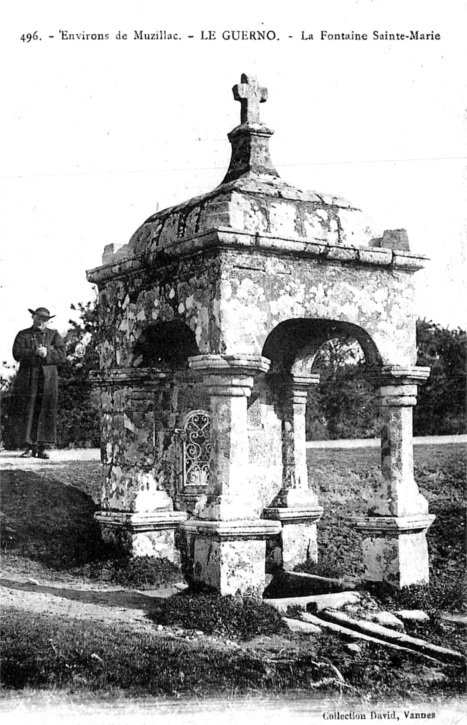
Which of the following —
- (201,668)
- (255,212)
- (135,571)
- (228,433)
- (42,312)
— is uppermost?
(255,212)

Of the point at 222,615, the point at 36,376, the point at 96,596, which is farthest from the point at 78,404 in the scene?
the point at 222,615

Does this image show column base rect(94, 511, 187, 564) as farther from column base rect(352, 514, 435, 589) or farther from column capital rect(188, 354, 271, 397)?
column capital rect(188, 354, 271, 397)

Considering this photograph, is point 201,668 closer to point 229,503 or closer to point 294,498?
point 229,503

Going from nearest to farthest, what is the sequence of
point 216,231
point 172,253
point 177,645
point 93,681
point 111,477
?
point 93,681 < point 177,645 < point 216,231 < point 172,253 < point 111,477

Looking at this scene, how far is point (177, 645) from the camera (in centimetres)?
691

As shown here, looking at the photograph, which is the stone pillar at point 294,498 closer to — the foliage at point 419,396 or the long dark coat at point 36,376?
the long dark coat at point 36,376

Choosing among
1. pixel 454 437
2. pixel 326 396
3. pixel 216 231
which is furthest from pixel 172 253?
pixel 326 396

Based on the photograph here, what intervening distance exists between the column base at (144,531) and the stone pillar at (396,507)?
2.02 meters

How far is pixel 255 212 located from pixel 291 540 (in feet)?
12.5

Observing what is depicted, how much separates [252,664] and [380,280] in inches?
155

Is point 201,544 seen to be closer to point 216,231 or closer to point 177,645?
point 177,645

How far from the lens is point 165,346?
995 cm

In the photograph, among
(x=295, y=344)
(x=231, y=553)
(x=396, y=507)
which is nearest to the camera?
(x=231, y=553)

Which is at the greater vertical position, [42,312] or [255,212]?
[255,212]
